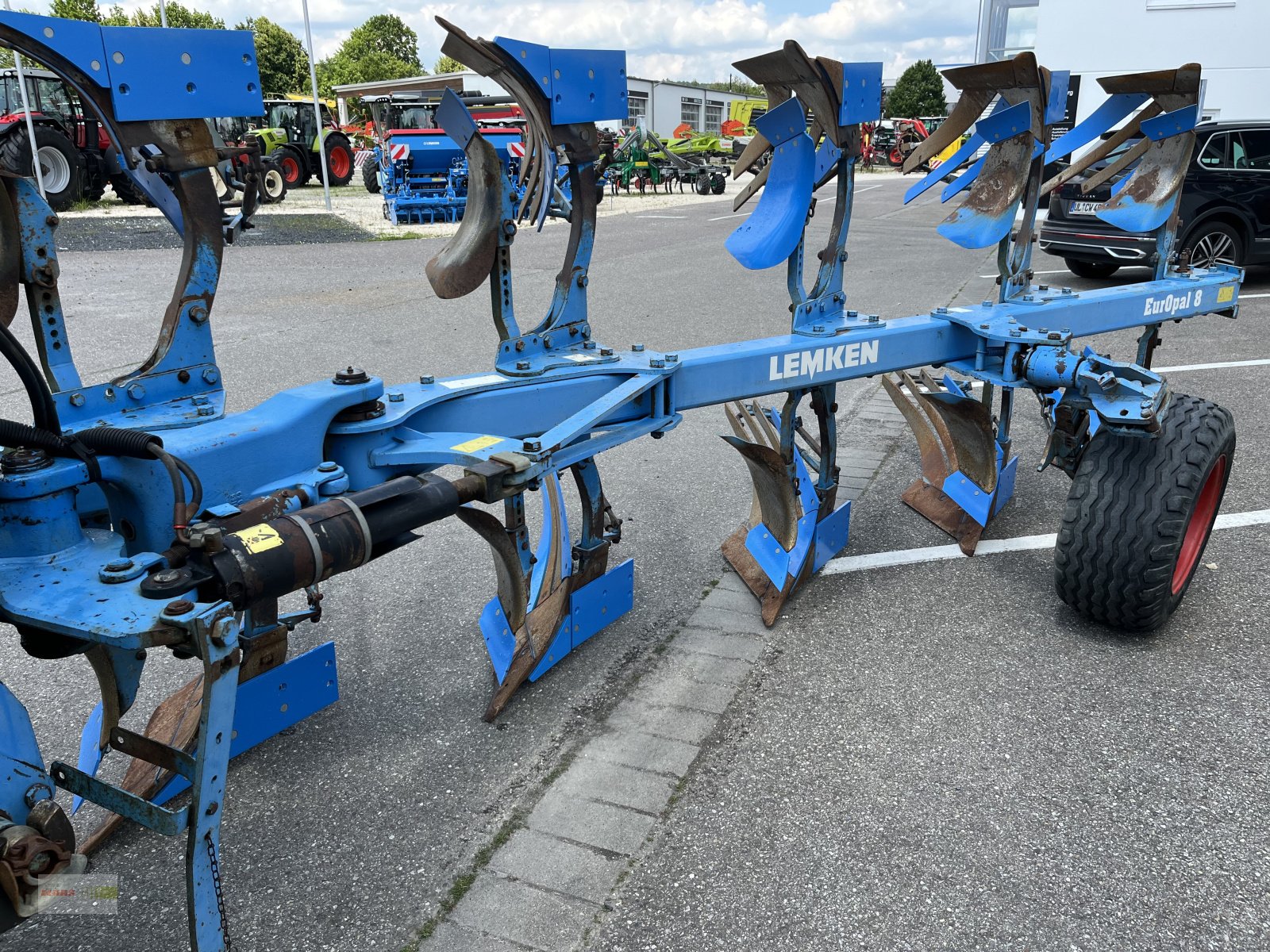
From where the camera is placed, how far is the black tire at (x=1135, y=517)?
3178mm

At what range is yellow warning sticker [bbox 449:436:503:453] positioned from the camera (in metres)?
2.25

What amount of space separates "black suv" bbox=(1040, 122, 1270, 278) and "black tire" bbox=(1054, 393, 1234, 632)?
7.69 meters

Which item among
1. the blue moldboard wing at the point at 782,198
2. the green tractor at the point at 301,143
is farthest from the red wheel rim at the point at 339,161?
the blue moldboard wing at the point at 782,198

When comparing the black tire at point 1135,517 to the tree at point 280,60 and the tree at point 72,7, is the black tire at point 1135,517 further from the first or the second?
the tree at point 280,60

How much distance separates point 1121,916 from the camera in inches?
86.0

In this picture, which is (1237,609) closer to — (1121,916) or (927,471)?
(927,471)

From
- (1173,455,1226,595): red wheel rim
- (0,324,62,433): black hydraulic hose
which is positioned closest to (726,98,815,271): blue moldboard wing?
(1173,455,1226,595): red wheel rim

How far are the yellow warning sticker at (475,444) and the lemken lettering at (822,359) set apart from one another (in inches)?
45.5

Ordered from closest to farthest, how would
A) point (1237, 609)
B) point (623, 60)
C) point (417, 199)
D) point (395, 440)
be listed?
point (395, 440)
point (623, 60)
point (1237, 609)
point (417, 199)

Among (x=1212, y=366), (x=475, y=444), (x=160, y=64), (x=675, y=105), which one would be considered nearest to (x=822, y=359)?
(x=475, y=444)

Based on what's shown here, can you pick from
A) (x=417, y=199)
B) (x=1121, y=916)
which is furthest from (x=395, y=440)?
(x=417, y=199)

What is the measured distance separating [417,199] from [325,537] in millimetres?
15830

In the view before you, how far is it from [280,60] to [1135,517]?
60.4m

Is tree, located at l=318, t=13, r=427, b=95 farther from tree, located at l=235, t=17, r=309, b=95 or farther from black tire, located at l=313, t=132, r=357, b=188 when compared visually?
black tire, located at l=313, t=132, r=357, b=188
